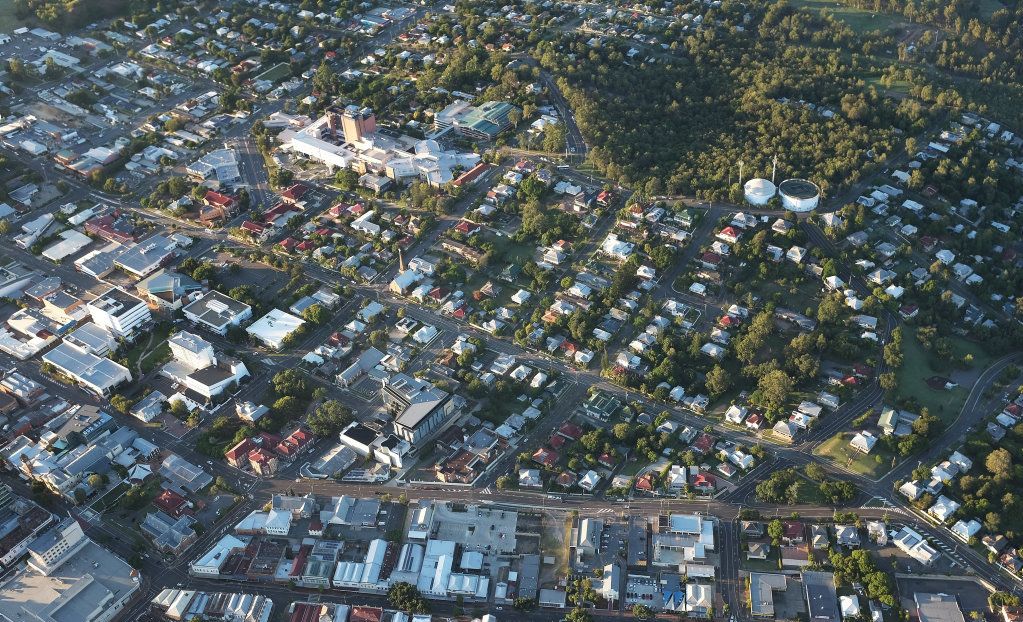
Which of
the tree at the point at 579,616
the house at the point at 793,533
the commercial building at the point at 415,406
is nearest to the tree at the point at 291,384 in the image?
the commercial building at the point at 415,406

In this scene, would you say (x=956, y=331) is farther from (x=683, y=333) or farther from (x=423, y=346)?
(x=423, y=346)

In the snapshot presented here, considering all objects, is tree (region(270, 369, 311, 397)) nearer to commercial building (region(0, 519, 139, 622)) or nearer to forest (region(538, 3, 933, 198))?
commercial building (region(0, 519, 139, 622))

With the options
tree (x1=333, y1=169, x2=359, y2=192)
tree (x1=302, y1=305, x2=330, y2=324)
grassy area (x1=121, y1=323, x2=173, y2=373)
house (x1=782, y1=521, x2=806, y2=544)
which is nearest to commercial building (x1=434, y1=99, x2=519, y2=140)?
tree (x1=333, y1=169, x2=359, y2=192)

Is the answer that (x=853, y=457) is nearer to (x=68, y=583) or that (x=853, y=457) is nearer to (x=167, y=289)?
(x=68, y=583)

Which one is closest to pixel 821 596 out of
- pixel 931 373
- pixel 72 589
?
pixel 931 373

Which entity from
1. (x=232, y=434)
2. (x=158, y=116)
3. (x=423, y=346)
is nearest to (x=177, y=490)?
(x=232, y=434)

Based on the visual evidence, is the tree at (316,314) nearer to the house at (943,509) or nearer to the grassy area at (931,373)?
the grassy area at (931,373)
